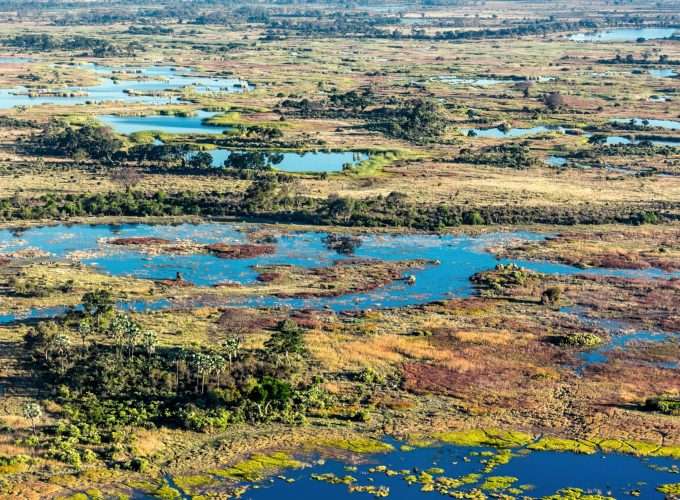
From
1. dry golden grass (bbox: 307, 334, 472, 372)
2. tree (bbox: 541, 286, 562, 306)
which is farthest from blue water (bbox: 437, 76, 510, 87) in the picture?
dry golden grass (bbox: 307, 334, 472, 372)

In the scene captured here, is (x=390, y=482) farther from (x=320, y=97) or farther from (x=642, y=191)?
(x=320, y=97)

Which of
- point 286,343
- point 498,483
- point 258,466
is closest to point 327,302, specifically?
point 286,343

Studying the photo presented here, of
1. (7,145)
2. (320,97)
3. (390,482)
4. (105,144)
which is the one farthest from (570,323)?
(320,97)

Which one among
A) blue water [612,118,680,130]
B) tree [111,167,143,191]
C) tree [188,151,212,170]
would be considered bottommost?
tree [111,167,143,191]

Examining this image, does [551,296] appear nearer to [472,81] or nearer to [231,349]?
[231,349]

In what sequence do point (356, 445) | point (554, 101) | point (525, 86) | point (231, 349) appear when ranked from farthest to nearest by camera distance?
point (525, 86) < point (554, 101) < point (231, 349) < point (356, 445)

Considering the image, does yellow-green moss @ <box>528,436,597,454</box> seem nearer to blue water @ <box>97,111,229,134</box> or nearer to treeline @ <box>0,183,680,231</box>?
treeline @ <box>0,183,680,231</box>
